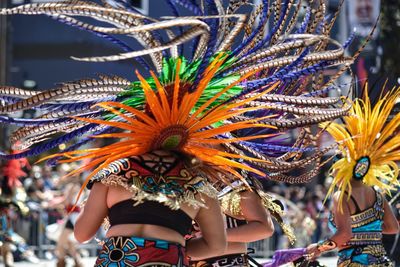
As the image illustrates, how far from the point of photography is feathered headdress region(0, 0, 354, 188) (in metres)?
4.52

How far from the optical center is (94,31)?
4.42 meters

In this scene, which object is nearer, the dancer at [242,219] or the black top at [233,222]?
the dancer at [242,219]

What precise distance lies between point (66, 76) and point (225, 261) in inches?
718

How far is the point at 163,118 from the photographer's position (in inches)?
183

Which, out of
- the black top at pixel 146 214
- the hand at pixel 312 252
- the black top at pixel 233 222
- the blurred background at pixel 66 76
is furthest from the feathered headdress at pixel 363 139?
the black top at pixel 146 214

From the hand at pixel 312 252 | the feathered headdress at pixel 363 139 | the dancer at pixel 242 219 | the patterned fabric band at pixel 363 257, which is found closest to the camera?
the dancer at pixel 242 219

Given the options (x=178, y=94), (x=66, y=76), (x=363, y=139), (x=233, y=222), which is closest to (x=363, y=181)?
(x=363, y=139)

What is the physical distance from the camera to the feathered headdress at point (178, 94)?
4523mm

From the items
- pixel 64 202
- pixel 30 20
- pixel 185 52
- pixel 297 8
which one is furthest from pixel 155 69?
pixel 30 20

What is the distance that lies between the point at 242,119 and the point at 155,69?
56 centimetres

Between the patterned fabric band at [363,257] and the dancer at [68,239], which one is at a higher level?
the dancer at [68,239]

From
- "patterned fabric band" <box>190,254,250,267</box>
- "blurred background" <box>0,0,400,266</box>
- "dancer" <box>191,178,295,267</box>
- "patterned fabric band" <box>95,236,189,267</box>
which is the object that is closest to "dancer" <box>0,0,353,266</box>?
"patterned fabric band" <box>95,236,189,267</box>

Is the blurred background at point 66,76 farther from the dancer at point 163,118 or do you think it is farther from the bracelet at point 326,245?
the dancer at point 163,118

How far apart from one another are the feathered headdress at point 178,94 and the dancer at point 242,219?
1.42 feet
